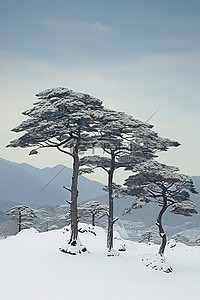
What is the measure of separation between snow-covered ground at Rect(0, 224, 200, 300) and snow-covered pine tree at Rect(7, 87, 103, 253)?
195 cm

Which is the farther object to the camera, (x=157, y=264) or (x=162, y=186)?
(x=162, y=186)

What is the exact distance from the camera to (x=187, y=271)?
16.0 meters

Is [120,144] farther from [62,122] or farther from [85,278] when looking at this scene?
[85,278]

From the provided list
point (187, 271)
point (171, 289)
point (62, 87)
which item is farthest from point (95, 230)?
point (171, 289)

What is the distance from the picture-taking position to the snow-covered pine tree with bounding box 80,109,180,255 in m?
16.5

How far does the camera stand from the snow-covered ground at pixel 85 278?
33.8ft

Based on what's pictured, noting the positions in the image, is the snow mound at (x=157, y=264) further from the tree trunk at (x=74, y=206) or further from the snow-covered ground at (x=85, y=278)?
the tree trunk at (x=74, y=206)

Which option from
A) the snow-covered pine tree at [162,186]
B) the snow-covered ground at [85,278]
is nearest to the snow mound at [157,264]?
the snow-covered ground at [85,278]

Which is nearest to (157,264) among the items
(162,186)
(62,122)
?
(162,186)

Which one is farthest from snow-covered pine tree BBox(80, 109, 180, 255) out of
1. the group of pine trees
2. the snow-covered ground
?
the snow-covered ground

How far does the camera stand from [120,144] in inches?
711

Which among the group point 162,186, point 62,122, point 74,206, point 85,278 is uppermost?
point 62,122

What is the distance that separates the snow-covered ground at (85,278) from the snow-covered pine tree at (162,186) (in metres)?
2.84

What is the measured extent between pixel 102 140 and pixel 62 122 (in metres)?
2.75
